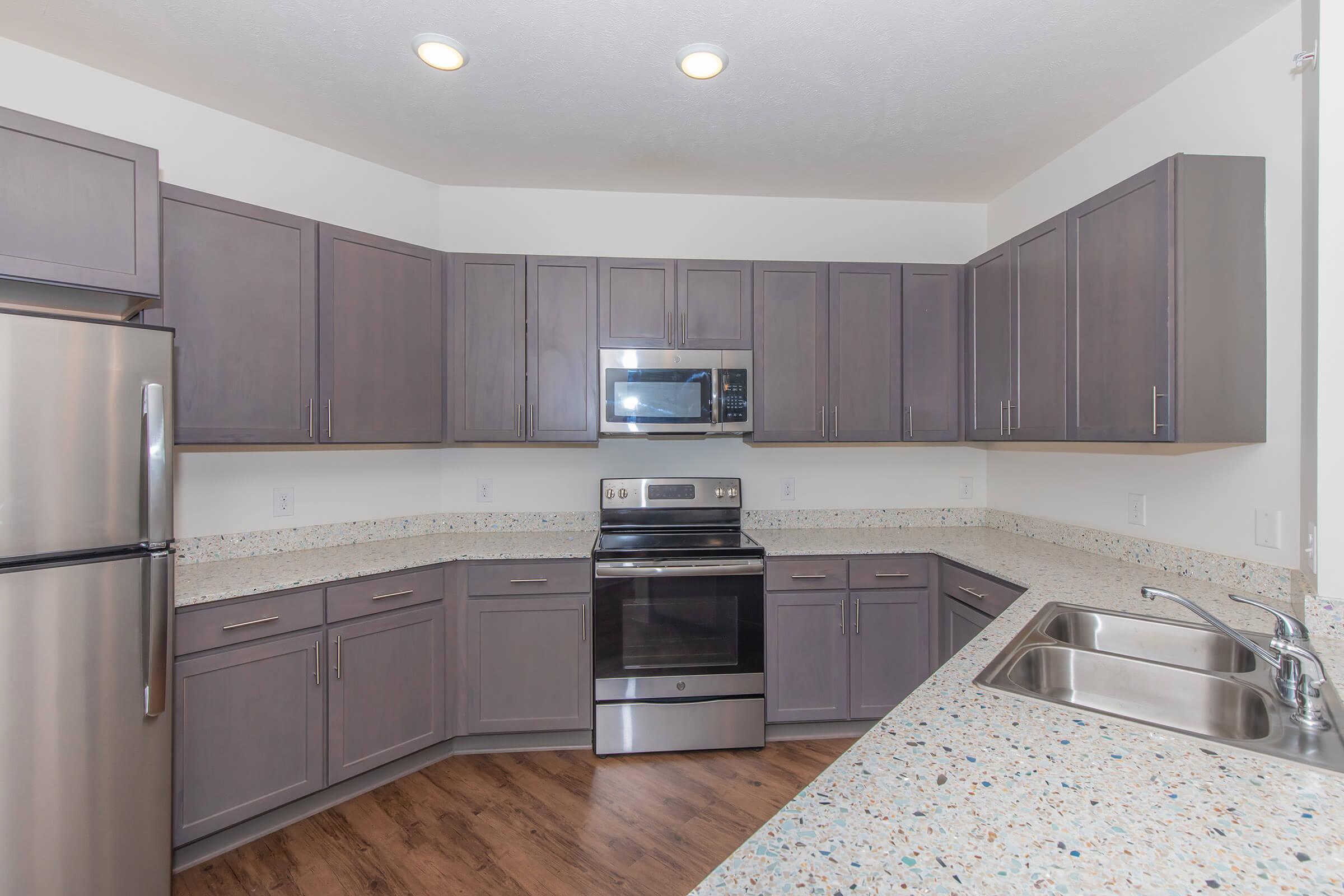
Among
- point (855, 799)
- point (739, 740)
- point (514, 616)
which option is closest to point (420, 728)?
point (514, 616)

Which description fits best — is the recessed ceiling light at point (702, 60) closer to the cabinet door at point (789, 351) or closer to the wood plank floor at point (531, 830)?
the cabinet door at point (789, 351)

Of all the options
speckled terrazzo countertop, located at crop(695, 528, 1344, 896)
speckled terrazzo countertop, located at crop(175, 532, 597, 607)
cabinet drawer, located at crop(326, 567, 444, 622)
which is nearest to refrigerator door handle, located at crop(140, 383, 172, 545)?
speckled terrazzo countertop, located at crop(175, 532, 597, 607)

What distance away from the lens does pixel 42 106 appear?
1905 millimetres

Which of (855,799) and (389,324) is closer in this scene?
(855,799)

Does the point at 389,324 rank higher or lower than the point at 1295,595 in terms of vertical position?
higher

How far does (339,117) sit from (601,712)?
2.65 metres

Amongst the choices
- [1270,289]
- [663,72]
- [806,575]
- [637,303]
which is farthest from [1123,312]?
[637,303]

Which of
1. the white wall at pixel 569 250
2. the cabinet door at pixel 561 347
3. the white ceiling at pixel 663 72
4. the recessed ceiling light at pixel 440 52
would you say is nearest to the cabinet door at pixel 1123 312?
the white ceiling at pixel 663 72

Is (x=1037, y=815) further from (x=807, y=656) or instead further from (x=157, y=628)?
(x=157, y=628)

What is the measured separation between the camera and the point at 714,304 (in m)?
2.78

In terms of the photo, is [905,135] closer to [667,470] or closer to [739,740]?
[667,470]

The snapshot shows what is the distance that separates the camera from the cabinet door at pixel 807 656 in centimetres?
255

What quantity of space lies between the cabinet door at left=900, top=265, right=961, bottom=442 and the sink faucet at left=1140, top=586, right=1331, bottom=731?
1.79 m

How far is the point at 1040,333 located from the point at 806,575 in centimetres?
135
